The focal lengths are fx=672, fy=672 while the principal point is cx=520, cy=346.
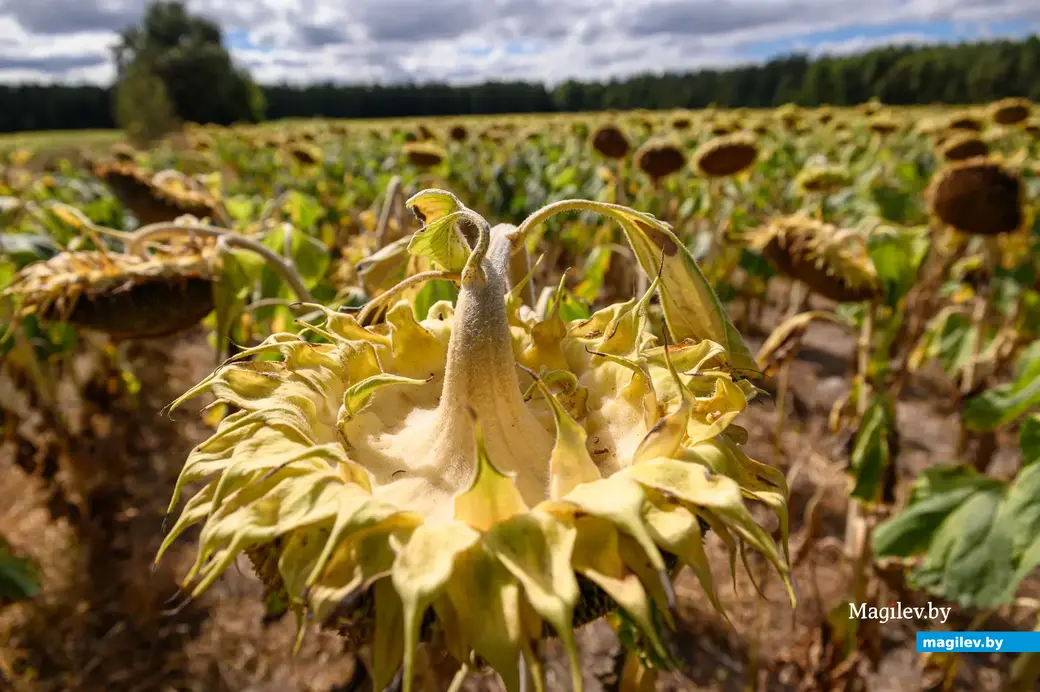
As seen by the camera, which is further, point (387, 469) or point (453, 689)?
point (453, 689)

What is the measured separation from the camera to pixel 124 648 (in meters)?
2.87

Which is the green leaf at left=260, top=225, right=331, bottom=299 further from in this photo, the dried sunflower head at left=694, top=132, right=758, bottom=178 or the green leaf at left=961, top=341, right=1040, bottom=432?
the dried sunflower head at left=694, top=132, right=758, bottom=178

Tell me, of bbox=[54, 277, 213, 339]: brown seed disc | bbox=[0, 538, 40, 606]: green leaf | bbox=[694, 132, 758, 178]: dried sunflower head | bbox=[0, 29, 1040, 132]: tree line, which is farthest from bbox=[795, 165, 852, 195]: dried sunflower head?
bbox=[0, 29, 1040, 132]: tree line

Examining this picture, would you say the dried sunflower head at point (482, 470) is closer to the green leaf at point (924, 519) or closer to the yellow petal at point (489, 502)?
the yellow petal at point (489, 502)

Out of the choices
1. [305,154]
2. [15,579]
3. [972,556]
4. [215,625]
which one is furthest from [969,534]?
[305,154]

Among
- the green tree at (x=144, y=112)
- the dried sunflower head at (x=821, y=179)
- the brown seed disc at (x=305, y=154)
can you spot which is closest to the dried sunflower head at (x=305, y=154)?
the brown seed disc at (x=305, y=154)

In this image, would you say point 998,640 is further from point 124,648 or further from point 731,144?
point 124,648

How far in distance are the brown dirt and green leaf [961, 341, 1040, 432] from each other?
17.2 inches

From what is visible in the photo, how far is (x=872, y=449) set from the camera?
2254 mm

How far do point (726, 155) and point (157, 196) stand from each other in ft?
10.9

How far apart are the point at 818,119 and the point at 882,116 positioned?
3.93 ft

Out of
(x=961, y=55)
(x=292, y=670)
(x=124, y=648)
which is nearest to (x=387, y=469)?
(x=292, y=670)

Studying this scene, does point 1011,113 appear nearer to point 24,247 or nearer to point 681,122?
point 681,122

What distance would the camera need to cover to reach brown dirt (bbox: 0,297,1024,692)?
106 inches
